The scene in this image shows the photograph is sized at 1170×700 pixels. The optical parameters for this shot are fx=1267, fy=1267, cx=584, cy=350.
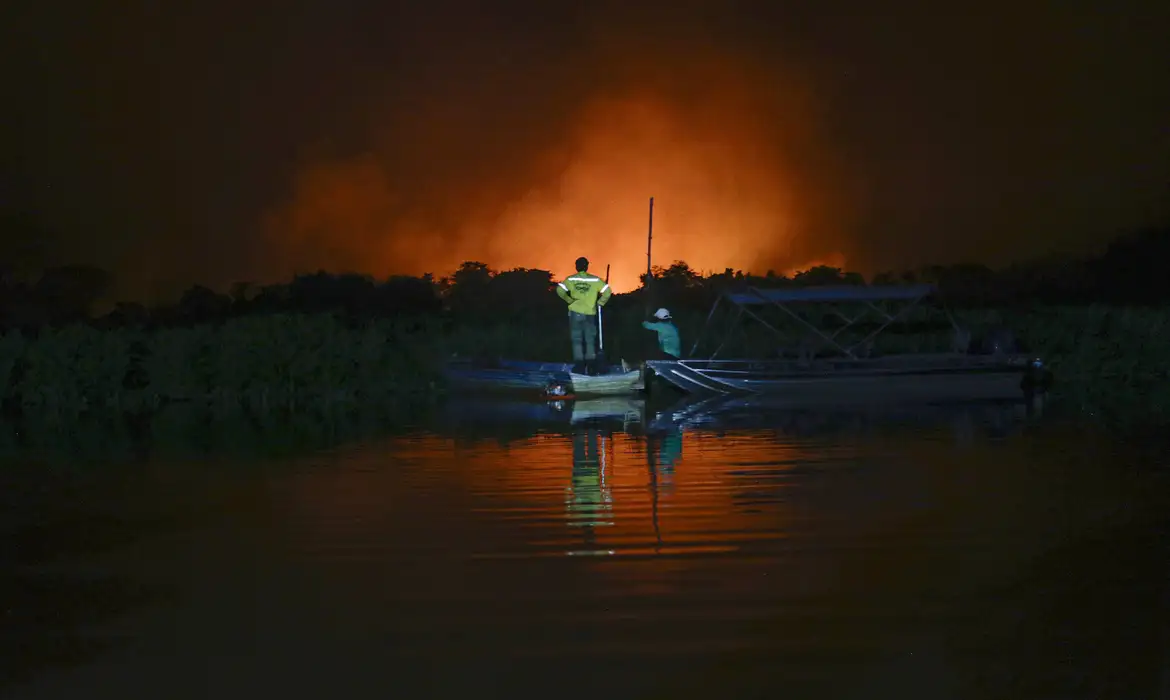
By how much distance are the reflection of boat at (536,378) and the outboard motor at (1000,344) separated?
6.43 metres

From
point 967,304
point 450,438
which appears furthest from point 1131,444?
point 967,304

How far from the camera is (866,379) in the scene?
2091 centimetres

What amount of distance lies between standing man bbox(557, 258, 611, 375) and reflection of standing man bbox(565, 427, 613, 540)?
6.48m

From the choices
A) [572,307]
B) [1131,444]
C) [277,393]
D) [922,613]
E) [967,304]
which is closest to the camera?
[922,613]

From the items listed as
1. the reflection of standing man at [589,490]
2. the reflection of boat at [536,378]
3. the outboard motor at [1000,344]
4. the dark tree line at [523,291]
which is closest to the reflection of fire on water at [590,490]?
the reflection of standing man at [589,490]

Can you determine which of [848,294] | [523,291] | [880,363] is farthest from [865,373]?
[523,291]

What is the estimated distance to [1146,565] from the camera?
7336mm

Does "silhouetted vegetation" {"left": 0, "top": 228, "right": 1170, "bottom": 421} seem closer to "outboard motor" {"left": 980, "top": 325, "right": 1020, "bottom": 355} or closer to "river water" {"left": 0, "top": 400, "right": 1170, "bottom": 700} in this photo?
"outboard motor" {"left": 980, "top": 325, "right": 1020, "bottom": 355}

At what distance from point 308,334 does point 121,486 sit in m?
13.6

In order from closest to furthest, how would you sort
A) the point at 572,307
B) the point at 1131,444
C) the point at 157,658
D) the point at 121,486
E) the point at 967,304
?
the point at 157,658
the point at 121,486
the point at 1131,444
the point at 572,307
the point at 967,304

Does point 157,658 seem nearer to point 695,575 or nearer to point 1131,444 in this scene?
point 695,575

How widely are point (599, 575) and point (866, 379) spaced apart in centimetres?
1441

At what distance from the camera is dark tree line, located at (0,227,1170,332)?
4384 centimetres

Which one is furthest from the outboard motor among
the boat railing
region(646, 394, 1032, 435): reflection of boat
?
region(646, 394, 1032, 435): reflection of boat
